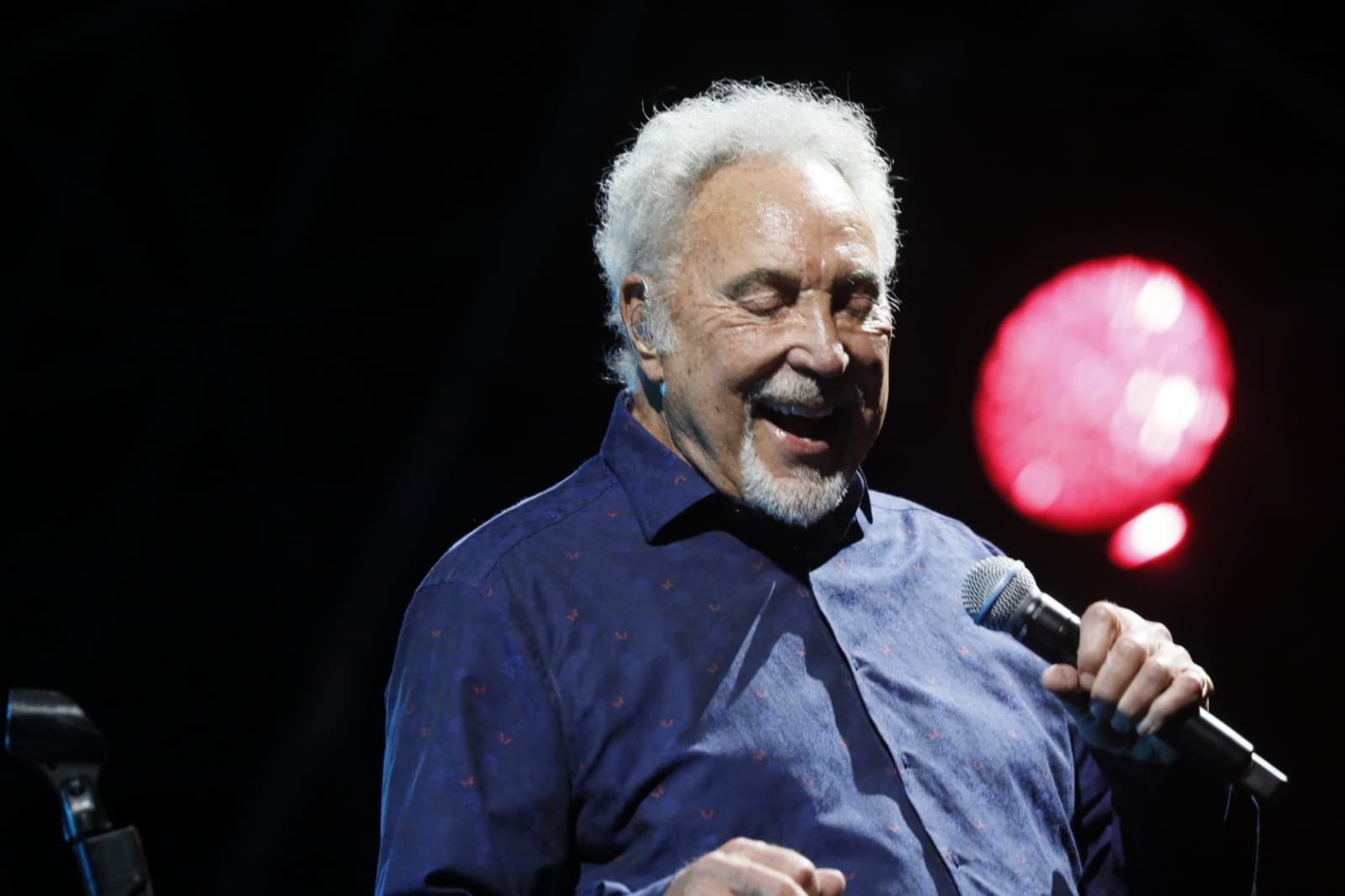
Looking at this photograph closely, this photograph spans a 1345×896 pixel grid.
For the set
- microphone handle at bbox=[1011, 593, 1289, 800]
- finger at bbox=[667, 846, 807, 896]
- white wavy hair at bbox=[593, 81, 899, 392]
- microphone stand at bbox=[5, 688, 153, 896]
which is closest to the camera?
microphone stand at bbox=[5, 688, 153, 896]

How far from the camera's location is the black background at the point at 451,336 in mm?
3145

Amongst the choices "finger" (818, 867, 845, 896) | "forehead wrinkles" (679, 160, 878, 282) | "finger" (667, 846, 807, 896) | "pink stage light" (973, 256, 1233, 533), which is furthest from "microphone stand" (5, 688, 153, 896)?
"pink stage light" (973, 256, 1233, 533)

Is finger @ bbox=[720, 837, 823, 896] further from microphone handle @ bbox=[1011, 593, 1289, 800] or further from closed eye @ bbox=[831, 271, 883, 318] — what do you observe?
closed eye @ bbox=[831, 271, 883, 318]

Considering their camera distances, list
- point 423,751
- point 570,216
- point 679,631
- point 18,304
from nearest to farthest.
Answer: point 423,751
point 679,631
point 18,304
point 570,216

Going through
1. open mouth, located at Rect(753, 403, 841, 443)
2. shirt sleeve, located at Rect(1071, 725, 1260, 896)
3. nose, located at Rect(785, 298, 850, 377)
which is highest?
nose, located at Rect(785, 298, 850, 377)

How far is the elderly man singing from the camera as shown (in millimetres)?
1536

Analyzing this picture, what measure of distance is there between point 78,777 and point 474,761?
1.72ft

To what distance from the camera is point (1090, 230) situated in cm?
330

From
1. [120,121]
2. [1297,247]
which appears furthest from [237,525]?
[1297,247]

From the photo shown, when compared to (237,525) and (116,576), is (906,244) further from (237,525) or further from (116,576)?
(116,576)

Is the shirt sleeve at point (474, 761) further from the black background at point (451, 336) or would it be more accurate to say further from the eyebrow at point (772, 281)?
the black background at point (451, 336)

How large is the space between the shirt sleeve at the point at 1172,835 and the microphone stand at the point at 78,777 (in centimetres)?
143

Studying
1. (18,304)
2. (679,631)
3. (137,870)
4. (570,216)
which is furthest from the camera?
(570,216)

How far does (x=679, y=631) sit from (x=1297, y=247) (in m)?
2.53
